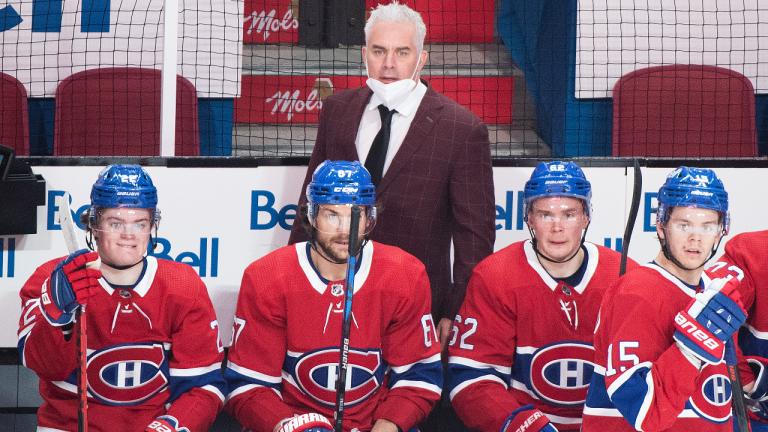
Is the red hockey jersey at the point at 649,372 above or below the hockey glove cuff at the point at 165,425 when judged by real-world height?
above

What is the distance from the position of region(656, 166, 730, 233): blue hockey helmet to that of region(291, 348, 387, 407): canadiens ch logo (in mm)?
919

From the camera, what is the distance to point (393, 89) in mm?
2934

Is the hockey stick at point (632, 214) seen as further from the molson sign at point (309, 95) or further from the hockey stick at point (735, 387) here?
the molson sign at point (309, 95)

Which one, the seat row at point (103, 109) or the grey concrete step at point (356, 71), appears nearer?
the seat row at point (103, 109)

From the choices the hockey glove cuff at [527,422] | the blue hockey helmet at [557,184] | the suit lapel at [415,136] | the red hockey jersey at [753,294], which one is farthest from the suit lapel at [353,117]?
the red hockey jersey at [753,294]

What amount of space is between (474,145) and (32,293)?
147 cm

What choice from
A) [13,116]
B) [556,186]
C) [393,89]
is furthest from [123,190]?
[13,116]

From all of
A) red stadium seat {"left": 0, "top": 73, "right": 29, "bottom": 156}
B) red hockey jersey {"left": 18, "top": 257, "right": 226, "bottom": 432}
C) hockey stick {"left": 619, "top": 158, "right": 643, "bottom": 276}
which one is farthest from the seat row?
hockey stick {"left": 619, "top": 158, "right": 643, "bottom": 276}

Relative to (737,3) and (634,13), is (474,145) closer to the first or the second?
(634,13)

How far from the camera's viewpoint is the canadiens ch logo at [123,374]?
2.49 metres

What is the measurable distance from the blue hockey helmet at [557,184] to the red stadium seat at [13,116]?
9.42 feet

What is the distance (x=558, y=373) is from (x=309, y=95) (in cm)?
293

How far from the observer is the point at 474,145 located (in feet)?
9.63

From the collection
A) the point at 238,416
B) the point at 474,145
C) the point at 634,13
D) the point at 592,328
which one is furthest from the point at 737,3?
the point at 238,416
